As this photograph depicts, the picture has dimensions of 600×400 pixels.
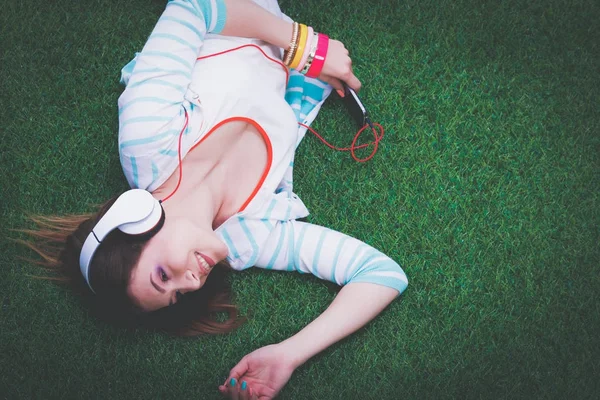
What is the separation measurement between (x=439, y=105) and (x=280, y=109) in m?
0.61

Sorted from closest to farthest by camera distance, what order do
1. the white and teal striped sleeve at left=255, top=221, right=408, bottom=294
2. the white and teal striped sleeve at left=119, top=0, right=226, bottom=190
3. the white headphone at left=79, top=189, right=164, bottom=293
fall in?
the white headphone at left=79, top=189, right=164, bottom=293
the white and teal striped sleeve at left=119, top=0, right=226, bottom=190
the white and teal striped sleeve at left=255, top=221, right=408, bottom=294

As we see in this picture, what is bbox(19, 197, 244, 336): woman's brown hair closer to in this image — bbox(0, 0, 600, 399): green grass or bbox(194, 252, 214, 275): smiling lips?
bbox(0, 0, 600, 399): green grass

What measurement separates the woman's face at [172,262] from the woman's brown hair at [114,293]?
61 mm

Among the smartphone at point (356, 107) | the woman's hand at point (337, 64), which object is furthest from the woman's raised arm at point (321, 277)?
the woman's hand at point (337, 64)

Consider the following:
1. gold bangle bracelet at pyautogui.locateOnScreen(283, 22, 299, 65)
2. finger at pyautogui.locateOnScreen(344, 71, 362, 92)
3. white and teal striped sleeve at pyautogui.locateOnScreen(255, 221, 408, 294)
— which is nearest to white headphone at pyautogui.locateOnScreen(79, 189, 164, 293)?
white and teal striped sleeve at pyautogui.locateOnScreen(255, 221, 408, 294)

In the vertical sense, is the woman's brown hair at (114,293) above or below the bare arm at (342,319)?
below

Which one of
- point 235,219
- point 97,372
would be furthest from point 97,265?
point 97,372

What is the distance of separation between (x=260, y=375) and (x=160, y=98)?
904 mm

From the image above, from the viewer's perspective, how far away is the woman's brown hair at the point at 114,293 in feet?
5.12

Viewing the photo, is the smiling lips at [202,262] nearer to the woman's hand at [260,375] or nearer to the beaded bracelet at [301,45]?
the woman's hand at [260,375]

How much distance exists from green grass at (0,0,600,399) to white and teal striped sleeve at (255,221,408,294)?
0.10 meters

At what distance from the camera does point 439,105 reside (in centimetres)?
195

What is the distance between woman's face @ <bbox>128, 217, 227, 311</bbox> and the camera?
4.70 ft

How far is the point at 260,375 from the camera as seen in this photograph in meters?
1.66
